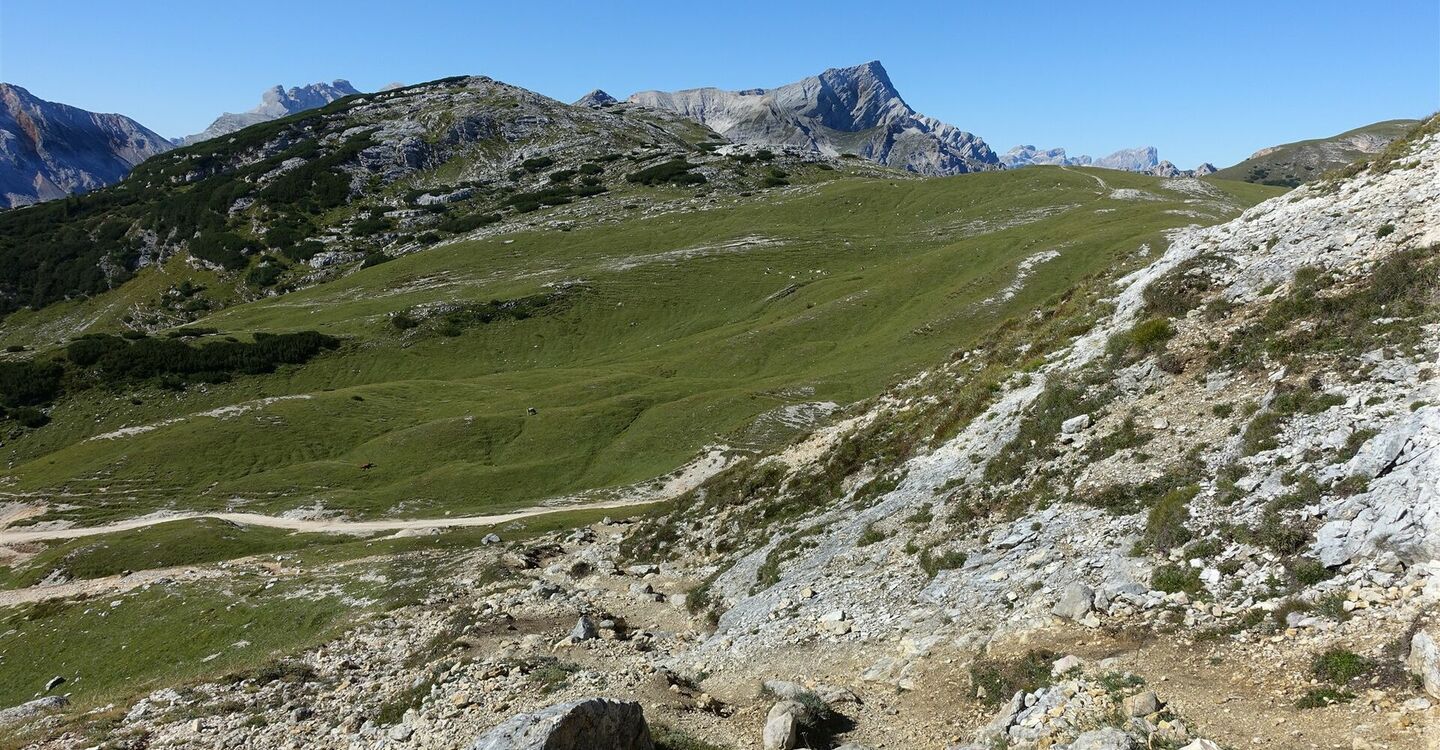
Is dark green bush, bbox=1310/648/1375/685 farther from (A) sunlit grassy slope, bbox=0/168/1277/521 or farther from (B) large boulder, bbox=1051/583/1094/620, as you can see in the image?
(A) sunlit grassy slope, bbox=0/168/1277/521

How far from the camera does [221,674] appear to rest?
27375 millimetres

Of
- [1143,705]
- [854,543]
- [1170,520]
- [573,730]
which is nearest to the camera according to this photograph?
[1143,705]

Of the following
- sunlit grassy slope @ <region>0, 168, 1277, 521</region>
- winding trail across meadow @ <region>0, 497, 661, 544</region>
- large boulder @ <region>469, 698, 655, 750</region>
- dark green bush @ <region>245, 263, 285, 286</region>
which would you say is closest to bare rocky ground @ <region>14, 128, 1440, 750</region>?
large boulder @ <region>469, 698, 655, 750</region>

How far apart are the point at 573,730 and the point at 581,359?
329ft

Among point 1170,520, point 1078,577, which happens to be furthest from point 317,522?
point 1170,520

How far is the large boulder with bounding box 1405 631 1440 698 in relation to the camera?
10.4 m

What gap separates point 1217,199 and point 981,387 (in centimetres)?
13133

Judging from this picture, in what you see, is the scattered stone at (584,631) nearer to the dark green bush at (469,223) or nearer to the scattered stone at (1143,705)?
the scattered stone at (1143,705)

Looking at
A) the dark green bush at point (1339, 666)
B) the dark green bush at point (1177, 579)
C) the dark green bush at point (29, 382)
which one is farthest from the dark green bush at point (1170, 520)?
the dark green bush at point (29, 382)

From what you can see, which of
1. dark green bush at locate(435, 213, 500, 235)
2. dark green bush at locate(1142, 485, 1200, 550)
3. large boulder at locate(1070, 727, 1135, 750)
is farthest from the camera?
dark green bush at locate(435, 213, 500, 235)

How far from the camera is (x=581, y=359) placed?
112 m

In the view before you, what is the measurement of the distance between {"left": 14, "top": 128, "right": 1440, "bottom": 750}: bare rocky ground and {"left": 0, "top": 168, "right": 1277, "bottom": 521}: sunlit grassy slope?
18.2 m

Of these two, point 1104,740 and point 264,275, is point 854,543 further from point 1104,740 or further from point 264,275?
point 264,275

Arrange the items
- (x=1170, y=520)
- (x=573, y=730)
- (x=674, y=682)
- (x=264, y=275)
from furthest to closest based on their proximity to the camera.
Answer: (x=264, y=275) → (x=674, y=682) → (x=1170, y=520) → (x=573, y=730)
